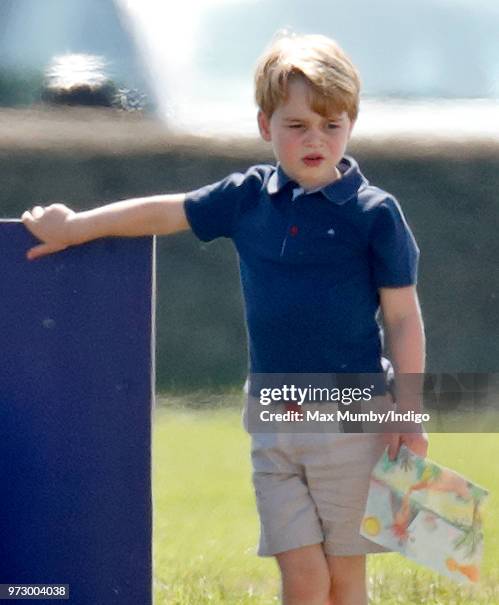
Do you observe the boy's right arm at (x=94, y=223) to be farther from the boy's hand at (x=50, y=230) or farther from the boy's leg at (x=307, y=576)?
the boy's leg at (x=307, y=576)

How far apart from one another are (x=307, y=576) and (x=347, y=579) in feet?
0.24

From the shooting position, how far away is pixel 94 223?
2854 mm

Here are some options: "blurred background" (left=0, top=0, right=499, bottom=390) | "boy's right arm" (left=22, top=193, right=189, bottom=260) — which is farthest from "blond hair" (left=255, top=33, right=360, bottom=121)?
"blurred background" (left=0, top=0, right=499, bottom=390)

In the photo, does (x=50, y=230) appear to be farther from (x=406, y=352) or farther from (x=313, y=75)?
(x=406, y=352)

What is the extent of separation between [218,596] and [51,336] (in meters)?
1.02

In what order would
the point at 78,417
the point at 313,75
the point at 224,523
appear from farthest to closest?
1. the point at 224,523
2. the point at 78,417
3. the point at 313,75

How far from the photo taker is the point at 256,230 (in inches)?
113

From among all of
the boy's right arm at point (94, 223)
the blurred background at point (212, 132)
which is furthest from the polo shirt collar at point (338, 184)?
the blurred background at point (212, 132)

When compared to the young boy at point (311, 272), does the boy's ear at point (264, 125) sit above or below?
above

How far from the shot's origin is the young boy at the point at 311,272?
2814 millimetres

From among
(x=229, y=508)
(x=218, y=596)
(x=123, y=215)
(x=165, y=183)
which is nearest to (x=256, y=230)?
(x=123, y=215)

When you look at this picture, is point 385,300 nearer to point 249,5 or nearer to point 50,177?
point 50,177

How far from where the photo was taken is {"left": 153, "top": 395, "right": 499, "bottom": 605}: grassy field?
3695mm

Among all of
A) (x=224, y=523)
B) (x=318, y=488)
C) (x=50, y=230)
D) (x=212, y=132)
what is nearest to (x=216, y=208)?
(x=50, y=230)
